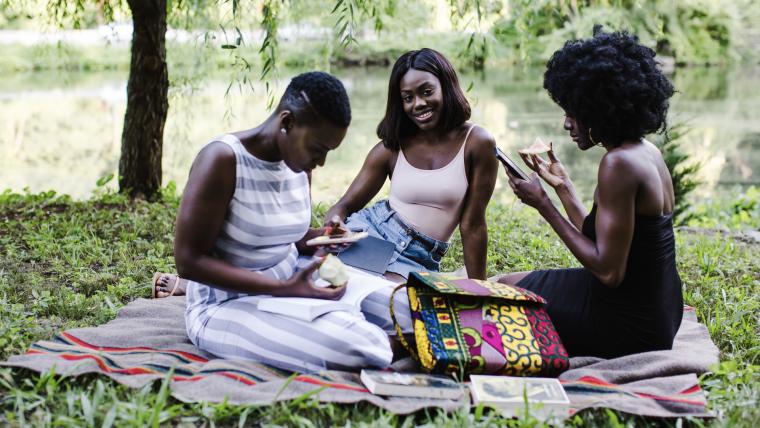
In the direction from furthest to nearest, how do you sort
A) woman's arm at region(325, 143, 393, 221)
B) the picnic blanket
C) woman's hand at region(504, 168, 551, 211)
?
woman's arm at region(325, 143, 393, 221)
woman's hand at region(504, 168, 551, 211)
the picnic blanket

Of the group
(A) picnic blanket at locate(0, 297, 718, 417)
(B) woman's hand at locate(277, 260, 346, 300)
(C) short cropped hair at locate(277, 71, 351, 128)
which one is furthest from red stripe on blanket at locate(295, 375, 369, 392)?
(C) short cropped hair at locate(277, 71, 351, 128)

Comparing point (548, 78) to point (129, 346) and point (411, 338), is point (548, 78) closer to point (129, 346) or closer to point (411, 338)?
point (411, 338)

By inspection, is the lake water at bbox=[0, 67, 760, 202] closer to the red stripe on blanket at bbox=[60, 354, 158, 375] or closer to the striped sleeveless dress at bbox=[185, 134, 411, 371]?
the striped sleeveless dress at bbox=[185, 134, 411, 371]

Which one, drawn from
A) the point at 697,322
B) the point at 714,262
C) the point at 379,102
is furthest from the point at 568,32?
the point at 697,322

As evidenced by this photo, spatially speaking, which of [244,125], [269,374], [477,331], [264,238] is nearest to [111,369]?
[269,374]

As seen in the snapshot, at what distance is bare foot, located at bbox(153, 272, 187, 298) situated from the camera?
377cm

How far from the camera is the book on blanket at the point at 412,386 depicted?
8.29 feet

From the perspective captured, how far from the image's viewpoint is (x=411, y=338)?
2.88 meters

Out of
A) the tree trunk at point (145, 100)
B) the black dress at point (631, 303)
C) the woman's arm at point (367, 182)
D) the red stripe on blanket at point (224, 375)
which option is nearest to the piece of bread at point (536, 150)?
the black dress at point (631, 303)

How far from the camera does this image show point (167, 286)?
3.79 meters

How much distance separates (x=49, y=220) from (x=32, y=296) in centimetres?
155

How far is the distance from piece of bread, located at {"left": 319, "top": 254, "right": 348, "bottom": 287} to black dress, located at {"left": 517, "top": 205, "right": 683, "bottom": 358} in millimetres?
949

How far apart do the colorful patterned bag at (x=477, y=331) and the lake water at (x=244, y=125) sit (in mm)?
3415

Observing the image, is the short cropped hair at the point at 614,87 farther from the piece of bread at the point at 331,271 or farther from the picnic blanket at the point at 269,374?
the piece of bread at the point at 331,271
